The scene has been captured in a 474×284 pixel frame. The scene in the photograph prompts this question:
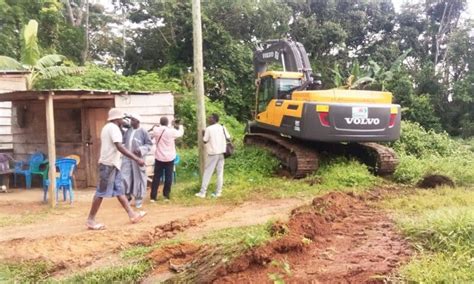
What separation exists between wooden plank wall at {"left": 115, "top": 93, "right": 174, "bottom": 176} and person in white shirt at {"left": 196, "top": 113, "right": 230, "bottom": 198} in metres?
2.53

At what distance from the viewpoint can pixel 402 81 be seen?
26219mm

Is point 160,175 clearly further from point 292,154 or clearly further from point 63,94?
point 292,154

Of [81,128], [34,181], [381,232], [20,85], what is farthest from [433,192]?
[20,85]

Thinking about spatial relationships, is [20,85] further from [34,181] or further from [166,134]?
[166,134]

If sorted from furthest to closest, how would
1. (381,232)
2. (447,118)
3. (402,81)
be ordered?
(447,118) < (402,81) < (381,232)

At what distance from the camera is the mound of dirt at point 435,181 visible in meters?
9.58

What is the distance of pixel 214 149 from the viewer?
31.5 ft

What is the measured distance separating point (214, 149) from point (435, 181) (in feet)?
14.9

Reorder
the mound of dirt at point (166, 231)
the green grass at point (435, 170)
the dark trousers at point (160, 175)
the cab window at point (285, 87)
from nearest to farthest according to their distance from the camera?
the mound of dirt at point (166, 231)
the dark trousers at point (160, 175)
the green grass at point (435, 170)
the cab window at point (285, 87)

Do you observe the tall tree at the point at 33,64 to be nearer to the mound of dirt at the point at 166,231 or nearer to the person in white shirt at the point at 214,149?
the person in white shirt at the point at 214,149

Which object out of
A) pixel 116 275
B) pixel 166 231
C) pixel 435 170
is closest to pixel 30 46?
pixel 166 231

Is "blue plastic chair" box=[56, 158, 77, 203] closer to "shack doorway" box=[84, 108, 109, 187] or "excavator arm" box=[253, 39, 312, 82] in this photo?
"shack doorway" box=[84, 108, 109, 187]

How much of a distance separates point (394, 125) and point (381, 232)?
646 cm

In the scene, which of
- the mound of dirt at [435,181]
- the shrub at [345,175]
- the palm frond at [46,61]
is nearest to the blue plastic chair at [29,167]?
the palm frond at [46,61]
